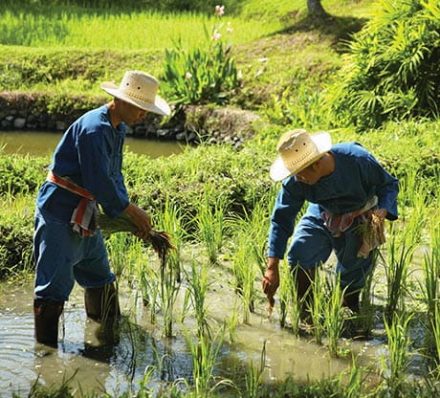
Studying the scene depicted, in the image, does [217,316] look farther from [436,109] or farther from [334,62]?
[334,62]

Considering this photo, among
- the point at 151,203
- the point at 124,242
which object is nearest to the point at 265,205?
the point at 151,203

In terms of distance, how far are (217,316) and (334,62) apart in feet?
23.0

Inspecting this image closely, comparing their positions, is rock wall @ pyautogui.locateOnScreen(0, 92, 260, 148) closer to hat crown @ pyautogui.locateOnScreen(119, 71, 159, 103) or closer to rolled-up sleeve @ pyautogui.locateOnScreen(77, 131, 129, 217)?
hat crown @ pyautogui.locateOnScreen(119, 71, 159, 103)

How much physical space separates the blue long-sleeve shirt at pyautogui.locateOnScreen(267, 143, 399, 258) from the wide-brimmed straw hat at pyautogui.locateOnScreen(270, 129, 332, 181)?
0.18 meters

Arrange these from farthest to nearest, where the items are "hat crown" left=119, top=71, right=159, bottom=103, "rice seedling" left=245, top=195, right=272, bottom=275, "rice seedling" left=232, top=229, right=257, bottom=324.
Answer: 1. "rice seedling" left=245, top=195, right=272, bottom=275
2. "rice seedling" left=232, top=229, right=257, bottom=324
3. "hat crown" left=119, top=71, right=159, bottom=103

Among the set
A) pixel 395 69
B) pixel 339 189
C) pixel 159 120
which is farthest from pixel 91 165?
pixel 159 120

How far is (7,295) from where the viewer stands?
5.09 metres

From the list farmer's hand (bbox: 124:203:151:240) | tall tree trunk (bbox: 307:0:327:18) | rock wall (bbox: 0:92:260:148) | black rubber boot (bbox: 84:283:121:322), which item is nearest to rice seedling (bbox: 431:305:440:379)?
farmer's hand (bbox: 124:203:151:240)

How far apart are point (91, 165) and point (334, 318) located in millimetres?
1240

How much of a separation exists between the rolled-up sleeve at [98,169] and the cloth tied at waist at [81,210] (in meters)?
0.16

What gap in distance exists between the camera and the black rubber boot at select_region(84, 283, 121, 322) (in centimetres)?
465

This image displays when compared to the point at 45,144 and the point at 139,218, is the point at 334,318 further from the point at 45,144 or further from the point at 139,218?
the point at 45,144

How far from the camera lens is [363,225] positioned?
4.47 metres

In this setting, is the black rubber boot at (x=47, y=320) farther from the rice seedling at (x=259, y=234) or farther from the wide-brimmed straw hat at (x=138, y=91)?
the rice seedling at (x=259, y=234)
